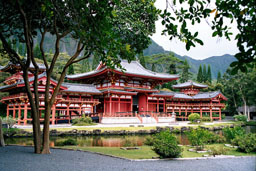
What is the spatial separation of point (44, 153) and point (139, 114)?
23.4 meters

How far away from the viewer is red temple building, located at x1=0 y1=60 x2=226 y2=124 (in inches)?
1044

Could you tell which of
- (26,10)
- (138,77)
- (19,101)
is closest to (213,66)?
(138,77)

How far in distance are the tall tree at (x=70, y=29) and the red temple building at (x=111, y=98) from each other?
42.0 ft

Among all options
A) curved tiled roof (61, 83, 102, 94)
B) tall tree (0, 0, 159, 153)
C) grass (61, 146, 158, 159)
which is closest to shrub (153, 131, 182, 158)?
grass (61, 146, 158, 159)

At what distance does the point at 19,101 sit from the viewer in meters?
25.7

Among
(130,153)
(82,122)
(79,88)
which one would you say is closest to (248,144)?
(130,153)

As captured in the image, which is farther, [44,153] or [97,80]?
[97,80]

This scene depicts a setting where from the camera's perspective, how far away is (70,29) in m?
8.96

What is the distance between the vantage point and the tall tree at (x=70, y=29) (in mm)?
6434

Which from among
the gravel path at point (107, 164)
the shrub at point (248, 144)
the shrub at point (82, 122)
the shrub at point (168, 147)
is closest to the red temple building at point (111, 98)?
the shrub at point (82, 122)

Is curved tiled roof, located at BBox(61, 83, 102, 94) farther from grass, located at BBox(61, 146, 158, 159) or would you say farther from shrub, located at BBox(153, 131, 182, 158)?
shrub, located at BBox(153, 131, 182, 158)

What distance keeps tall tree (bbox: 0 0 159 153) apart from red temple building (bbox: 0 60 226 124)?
504 inches

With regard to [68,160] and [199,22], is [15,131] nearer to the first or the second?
[68,160]

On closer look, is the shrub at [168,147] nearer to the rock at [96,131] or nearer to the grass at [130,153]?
the grass at [130,153]
